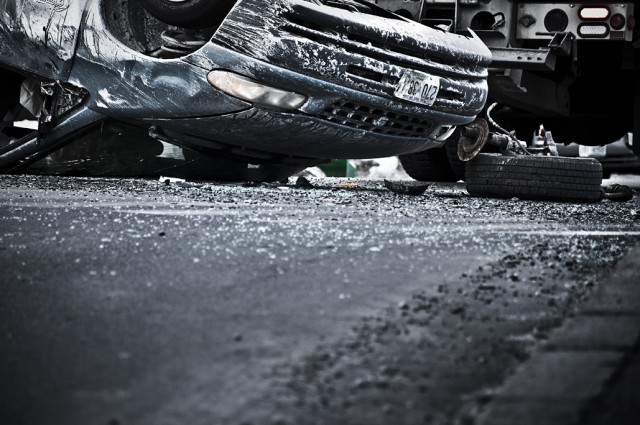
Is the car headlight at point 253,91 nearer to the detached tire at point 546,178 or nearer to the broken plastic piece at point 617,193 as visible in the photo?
the detached tire at point 546,178

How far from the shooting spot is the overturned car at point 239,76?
5.57 meters

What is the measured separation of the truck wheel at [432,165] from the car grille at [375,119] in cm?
249

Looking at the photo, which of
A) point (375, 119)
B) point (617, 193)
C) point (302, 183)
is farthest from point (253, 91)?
point (617, 193)

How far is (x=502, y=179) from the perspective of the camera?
6652mm

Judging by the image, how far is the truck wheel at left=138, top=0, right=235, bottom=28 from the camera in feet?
18.7

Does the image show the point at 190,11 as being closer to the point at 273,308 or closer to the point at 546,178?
the point at 546,178

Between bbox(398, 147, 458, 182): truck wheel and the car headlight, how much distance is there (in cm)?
332

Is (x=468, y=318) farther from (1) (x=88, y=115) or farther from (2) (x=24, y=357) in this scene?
(1) (x=88, y=115)

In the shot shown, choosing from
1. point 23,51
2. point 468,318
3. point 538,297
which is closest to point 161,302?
point 468,318

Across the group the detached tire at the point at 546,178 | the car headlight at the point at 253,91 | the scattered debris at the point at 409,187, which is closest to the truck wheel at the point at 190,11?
the car headlight at the point at 253,91

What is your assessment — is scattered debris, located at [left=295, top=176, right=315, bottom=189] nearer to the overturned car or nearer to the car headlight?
the overturned car

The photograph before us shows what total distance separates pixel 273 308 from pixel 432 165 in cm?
645

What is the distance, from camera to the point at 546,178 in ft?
21.4

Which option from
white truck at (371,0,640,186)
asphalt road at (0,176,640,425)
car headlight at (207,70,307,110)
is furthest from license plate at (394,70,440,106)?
asphalt road at (0,176,640,425)
